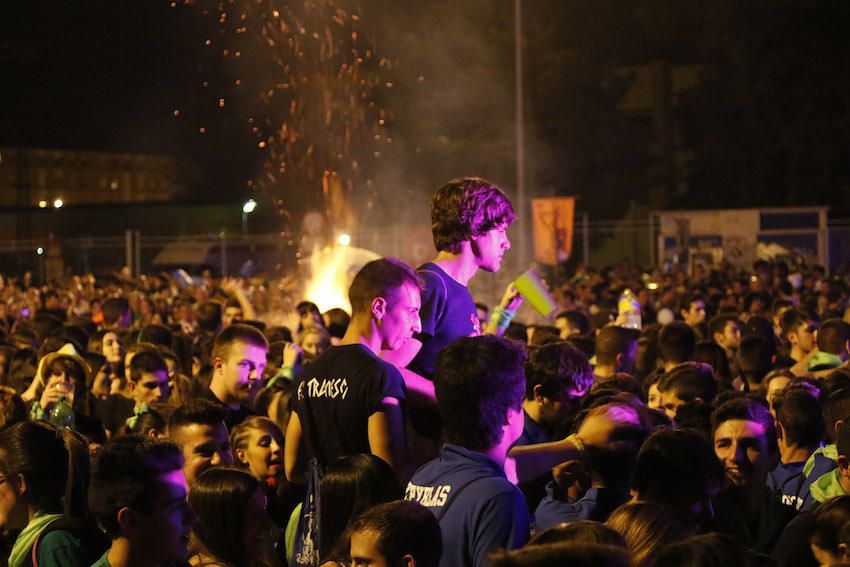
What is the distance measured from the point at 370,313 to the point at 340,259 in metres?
16.9

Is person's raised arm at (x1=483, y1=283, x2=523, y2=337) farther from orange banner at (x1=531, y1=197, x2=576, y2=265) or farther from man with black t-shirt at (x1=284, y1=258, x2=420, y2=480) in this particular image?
orange banner at (x1=531, y1=197, x2=576, y2=265)

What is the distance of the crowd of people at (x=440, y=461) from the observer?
148 inches

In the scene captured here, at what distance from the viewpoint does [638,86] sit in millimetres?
44219

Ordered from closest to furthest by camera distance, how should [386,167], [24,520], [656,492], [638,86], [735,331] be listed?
[656,492]
[24,520]
[735,331]
[386,167]
[638,86]

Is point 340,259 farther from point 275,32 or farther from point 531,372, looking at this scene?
point 531,372

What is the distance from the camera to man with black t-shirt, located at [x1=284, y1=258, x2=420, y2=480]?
4.71 metres

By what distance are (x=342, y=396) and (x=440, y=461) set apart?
900 mm

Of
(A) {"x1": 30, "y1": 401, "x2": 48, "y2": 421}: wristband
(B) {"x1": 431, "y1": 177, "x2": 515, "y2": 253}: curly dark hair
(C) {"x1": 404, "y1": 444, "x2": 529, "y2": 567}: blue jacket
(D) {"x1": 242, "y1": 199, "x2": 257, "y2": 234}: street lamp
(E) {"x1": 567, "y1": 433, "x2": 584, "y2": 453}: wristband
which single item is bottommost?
(A) {"x1": 30, "y1": 401, "x2": 48, "y2": 421}: wristband

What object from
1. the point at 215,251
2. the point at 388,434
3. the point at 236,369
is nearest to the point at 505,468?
the point at 388,434

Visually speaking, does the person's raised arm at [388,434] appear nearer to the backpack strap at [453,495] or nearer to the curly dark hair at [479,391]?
the curly dark hair at [479,391]

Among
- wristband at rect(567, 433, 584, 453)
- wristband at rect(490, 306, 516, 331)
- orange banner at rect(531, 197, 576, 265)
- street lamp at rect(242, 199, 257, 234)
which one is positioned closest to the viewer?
wristband at rect(567, 433, 584, 453)

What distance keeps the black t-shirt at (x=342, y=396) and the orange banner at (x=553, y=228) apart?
19.3 m

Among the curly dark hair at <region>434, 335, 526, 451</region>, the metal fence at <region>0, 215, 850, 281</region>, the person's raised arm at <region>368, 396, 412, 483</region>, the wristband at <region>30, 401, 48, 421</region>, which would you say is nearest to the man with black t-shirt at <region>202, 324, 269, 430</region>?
the wristband at <region>30, 401, 48, 421</region>

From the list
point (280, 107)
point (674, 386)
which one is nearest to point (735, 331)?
point (674, 386)
